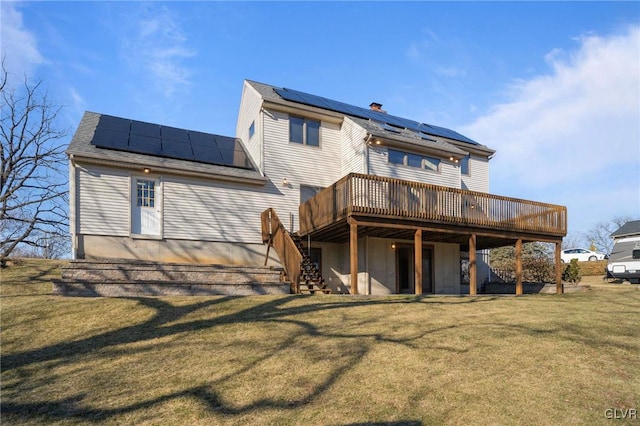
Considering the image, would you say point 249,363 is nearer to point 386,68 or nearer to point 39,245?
point 386,68

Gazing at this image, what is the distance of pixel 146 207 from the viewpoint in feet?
46.9

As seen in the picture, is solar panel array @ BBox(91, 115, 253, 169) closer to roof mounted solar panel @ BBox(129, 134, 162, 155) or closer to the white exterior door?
roof mounted solar panel @ BBox(129, 134, 162, 155)

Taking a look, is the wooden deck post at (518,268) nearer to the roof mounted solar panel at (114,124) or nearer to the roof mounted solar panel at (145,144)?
the roof mounted solar panel at (145,144)

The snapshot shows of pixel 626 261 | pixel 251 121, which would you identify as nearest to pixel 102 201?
pixel 251 121

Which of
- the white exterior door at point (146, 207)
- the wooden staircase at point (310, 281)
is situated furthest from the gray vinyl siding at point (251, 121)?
the wooden staircase at point (310, 281)

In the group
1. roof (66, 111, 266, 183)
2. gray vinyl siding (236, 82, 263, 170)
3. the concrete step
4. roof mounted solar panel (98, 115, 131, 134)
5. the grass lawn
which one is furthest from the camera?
gray vinyl siding (236, 82, 263, 170)

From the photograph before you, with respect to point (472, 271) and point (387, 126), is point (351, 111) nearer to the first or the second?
point (387, 126)

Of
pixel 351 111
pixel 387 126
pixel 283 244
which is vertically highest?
pixel 351 111

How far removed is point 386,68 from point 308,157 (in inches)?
219

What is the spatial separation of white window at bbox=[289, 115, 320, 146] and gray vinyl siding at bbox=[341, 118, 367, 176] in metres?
1.19

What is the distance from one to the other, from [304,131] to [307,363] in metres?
12.6

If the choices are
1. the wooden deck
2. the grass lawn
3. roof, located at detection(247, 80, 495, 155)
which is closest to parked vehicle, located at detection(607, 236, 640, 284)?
the wooden deck

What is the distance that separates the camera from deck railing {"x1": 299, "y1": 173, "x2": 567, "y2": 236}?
12.9 metres

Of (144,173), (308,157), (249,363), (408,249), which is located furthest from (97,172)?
(408,249)
